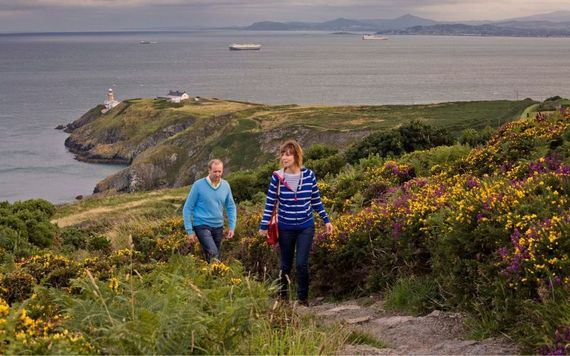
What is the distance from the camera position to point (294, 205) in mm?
9234

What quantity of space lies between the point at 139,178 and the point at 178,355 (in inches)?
2908

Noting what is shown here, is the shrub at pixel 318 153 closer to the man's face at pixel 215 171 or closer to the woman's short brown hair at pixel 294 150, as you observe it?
the man's face at pixel 215 171

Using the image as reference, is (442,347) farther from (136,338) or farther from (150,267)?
(150,267)

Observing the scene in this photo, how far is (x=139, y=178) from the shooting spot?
76.9 meters

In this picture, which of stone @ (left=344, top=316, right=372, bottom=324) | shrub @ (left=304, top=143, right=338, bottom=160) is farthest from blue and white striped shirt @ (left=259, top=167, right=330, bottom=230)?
shrub @ (left=304, top=143, right=338, bottom=160)

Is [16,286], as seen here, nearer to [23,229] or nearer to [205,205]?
[205,205]

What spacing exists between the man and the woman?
1474 millimetres

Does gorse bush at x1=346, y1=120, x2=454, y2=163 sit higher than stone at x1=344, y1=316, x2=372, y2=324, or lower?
lower

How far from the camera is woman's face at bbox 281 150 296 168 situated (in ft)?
29.8

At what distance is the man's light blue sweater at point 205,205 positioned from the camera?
10547 mm

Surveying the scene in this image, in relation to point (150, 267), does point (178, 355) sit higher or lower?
higher

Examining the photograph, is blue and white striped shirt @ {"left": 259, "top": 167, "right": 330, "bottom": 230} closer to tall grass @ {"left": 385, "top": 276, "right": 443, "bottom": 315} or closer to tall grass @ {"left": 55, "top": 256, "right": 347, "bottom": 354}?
tall grass @ {"left": 385, "top": 276, "right": 443, "bottom": 315}

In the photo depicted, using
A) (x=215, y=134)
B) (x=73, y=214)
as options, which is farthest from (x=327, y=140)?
(x=73, y=214)

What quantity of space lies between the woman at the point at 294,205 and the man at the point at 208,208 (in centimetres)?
147
